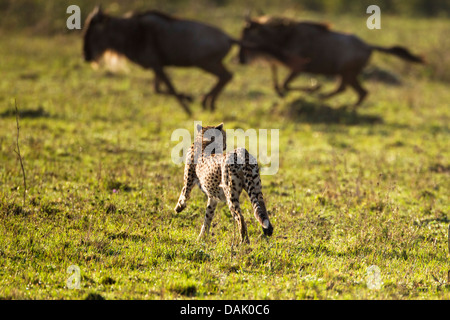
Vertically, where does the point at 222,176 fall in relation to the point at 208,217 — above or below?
above

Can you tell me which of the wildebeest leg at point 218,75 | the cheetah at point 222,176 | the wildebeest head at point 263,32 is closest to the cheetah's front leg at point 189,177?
the cheetah at point 222,176

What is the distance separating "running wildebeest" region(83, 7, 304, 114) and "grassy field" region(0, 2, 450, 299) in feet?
3.49

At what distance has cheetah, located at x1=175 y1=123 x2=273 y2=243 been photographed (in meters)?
5.59

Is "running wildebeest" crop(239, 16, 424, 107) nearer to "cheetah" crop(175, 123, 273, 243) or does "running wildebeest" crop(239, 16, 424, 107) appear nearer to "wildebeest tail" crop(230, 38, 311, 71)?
"wildebeest tail" crop(230, 38, 311, 71)

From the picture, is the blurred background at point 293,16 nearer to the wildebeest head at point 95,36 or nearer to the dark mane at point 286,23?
the dark mane at point 286,23

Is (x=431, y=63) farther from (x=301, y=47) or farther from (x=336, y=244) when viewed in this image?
(x=336, y=244)

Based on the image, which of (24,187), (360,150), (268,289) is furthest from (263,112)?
(268,289)

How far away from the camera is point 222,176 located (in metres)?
5.68

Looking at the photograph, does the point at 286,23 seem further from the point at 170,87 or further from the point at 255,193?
the point at 255,193

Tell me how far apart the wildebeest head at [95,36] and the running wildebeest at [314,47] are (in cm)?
373

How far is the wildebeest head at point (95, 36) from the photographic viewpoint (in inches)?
551

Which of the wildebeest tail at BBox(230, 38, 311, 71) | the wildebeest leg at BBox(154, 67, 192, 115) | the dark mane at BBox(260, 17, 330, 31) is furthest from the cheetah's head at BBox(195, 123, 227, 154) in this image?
the dark mane at BBox(260, 17, 330, 31)

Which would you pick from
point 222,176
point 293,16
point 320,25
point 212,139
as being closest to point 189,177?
point 212,139

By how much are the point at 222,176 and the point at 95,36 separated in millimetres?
9774
